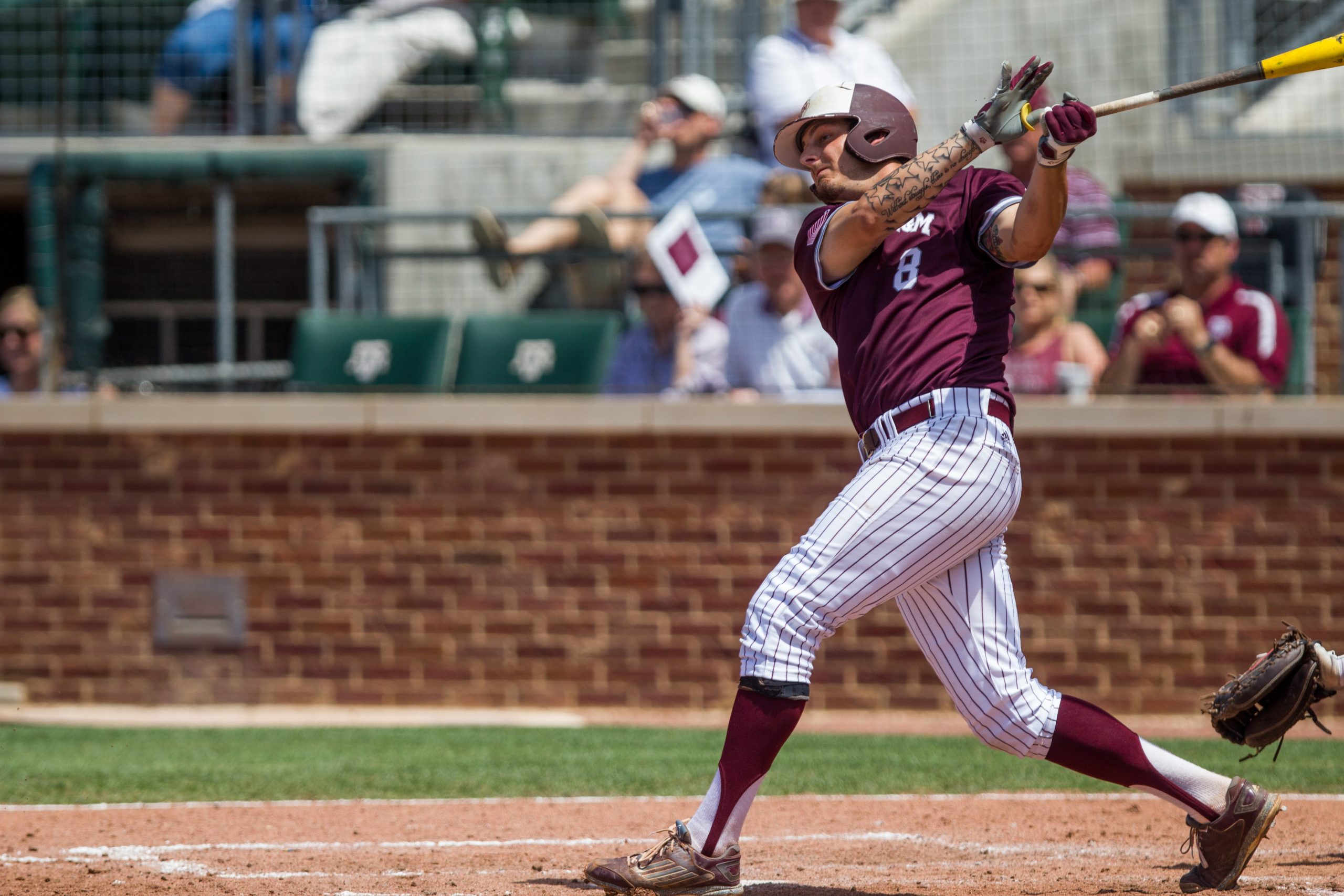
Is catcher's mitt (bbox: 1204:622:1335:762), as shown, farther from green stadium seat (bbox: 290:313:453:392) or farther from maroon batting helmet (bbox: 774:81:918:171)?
green stadium seat (bbox: 290:313:453:392)

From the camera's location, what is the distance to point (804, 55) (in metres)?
9.12

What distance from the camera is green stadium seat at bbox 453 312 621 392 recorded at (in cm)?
821

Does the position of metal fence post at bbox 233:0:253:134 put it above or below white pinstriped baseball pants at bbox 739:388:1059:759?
above

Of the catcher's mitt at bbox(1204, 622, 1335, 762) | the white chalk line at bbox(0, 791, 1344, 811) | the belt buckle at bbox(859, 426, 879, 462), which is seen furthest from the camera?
the white chalk line at bbox(0, 791, 1344, 811)

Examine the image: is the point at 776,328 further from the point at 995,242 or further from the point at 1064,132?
the point at 1064,132

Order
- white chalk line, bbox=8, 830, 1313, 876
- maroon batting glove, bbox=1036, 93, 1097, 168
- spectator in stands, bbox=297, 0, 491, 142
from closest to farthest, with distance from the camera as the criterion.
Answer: maroon batting glove, bbox=1036, 93, 1097, 168 < white chalk line, bbox=8, 830, 1313, 876 < spectator in stands, bbox=297, 0, 491, 142

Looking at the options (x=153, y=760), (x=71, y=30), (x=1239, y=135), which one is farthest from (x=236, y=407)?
(x=1239, y=135)

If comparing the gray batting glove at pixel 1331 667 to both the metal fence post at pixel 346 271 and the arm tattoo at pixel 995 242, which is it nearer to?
the arm tattoo at pixel 995 242

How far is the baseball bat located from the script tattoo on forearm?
0.21m

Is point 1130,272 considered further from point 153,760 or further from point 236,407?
point 153,760

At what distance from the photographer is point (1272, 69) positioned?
3.80 metres

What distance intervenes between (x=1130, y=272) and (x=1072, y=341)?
82 cm

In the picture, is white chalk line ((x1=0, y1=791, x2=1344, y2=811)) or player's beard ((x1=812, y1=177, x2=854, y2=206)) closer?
player's beard ((x1=812, y1=177, x2=854, y2=206))

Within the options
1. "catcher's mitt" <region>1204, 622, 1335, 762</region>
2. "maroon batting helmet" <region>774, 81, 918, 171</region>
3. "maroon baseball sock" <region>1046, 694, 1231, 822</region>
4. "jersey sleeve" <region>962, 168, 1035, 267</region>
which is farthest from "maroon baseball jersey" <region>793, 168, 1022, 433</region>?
"catcher's mitt" <region>1204, 622, 1335, 762</region>
